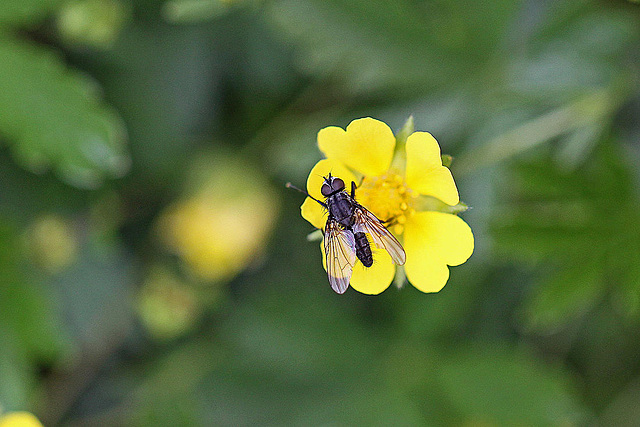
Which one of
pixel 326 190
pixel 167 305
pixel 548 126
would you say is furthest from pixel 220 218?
pixel 326 190

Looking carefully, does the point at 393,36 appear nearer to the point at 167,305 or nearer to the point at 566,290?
the point at 566,290

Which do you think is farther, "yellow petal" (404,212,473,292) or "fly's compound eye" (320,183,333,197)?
"fly's compound eye" (320,183,333,197)

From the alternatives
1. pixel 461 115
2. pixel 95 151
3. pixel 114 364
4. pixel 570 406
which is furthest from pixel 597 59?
pixel 114 364

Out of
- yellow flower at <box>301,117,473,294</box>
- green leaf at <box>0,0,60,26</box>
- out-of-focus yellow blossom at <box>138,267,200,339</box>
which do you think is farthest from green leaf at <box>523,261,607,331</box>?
green leaf at <box>0,0,60,26</box>

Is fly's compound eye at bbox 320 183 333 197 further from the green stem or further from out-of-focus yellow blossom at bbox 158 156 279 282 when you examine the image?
out-of-focus yellow blossom at bbox 158 156 279 282

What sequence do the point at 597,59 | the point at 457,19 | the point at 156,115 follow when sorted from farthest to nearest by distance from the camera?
the point at 156,115 < the point at 457,19 < the point at 597,59

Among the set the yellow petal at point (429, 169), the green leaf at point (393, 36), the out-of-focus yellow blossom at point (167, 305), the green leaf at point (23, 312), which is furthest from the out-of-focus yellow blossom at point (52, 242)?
the yellow petal at point (429, 169)

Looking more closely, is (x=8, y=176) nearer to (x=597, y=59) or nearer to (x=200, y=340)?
(x=200, y=340)
